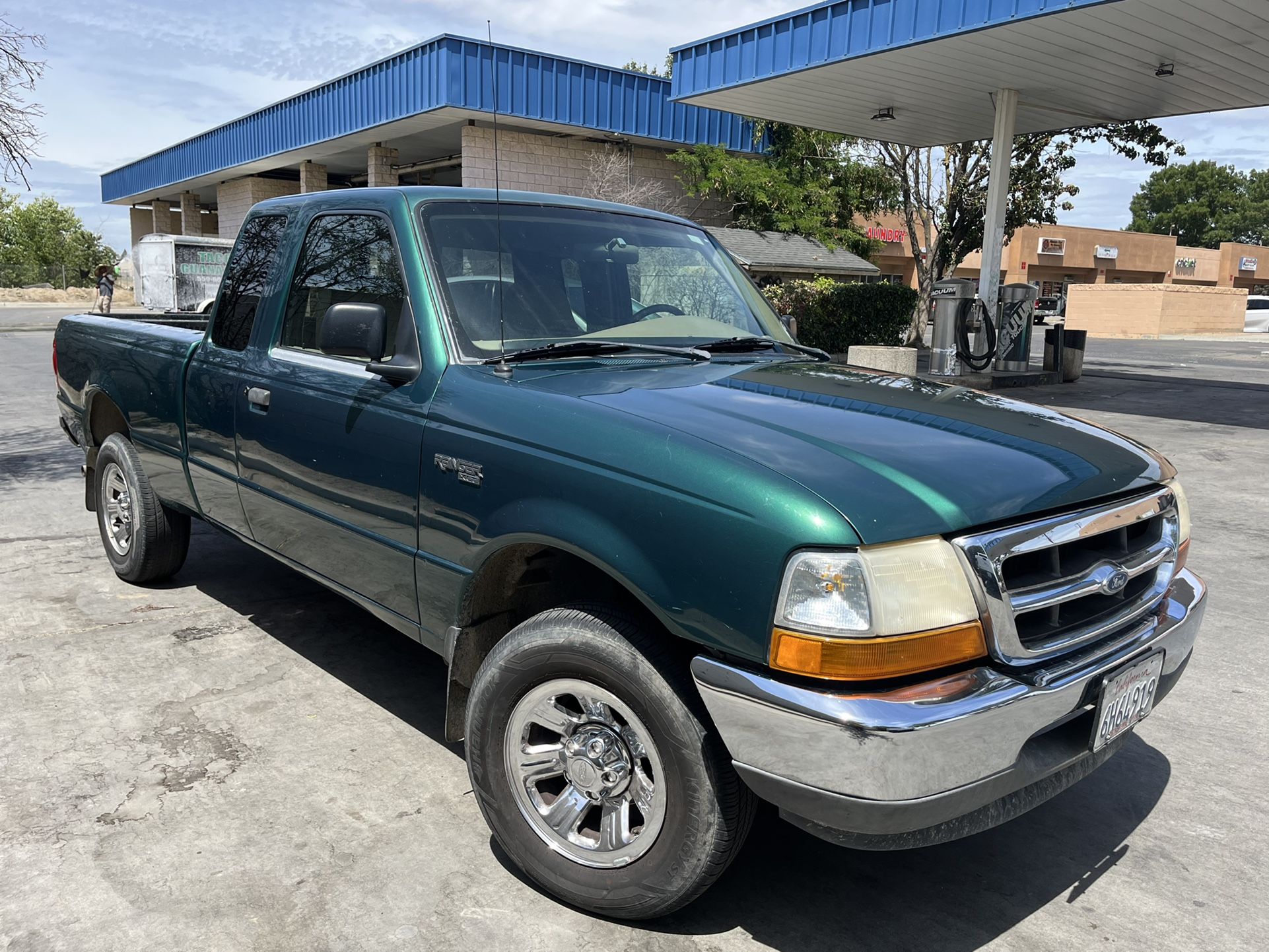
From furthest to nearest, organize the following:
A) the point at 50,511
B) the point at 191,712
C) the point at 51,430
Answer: the point at 51,430, the point at 50,511, the point at 191,712

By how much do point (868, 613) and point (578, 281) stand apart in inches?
78.9

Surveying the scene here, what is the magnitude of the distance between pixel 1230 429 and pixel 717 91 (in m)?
9.21

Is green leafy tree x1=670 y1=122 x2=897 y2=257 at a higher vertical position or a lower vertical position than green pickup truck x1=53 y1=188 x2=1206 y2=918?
higher

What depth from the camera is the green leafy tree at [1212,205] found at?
311 feet

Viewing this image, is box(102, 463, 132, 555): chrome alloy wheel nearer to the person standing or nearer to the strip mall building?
the person standing

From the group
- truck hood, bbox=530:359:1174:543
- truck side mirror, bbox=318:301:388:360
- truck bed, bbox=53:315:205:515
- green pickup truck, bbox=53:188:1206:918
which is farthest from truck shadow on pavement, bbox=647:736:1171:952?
truck bed, bbox=53:315:205:515

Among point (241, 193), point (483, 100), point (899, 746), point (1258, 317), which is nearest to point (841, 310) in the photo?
point (483, 100)

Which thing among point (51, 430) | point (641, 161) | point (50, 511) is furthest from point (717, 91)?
point (50, 511)

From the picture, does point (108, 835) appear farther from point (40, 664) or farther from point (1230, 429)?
point (1230, 429)

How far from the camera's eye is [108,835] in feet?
10.1

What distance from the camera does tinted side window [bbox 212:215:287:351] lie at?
4.25m

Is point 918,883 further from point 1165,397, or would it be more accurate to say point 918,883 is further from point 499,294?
point 1165,397

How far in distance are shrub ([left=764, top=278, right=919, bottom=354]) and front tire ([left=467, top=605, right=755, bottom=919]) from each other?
18.0 m

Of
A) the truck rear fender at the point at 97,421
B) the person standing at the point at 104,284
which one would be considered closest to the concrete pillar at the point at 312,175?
the person standing at the point at 104,284
